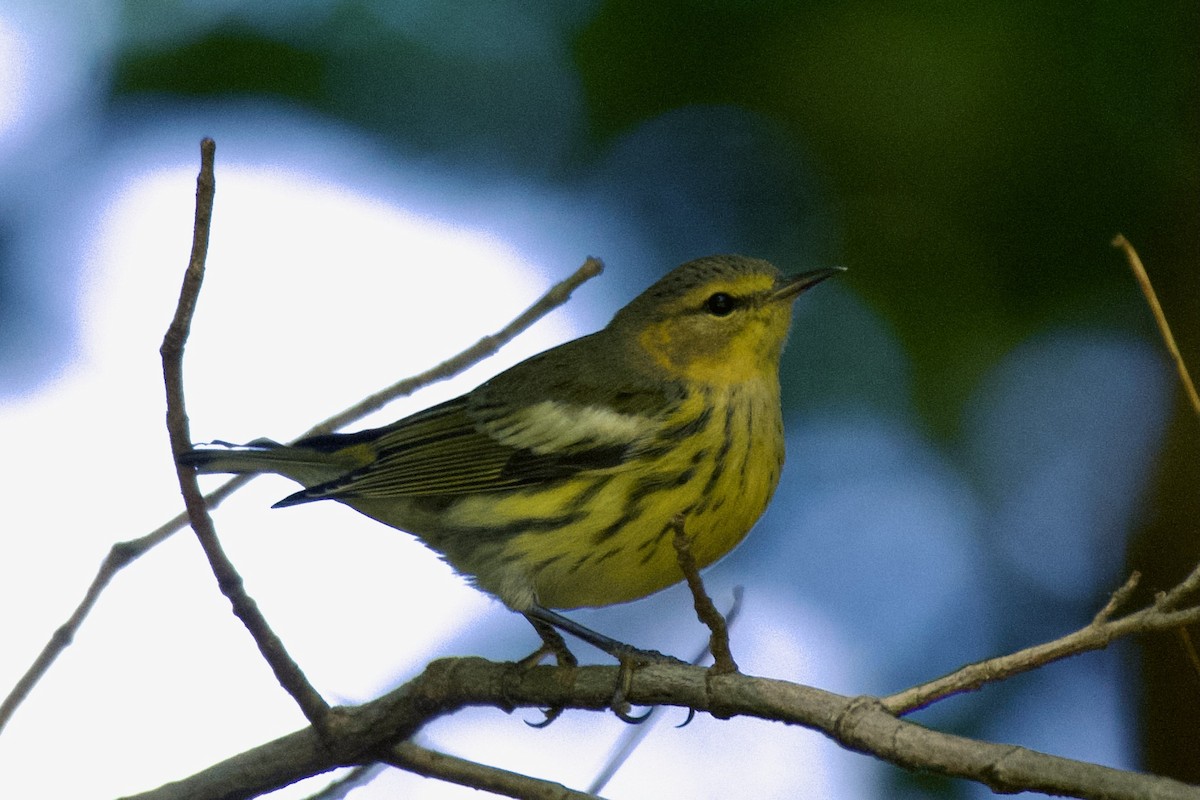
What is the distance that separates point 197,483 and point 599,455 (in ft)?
4.69

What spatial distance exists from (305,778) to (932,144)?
2.72 m

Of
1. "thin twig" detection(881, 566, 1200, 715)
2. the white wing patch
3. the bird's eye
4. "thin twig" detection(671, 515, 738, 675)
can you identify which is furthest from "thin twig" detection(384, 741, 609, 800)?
the bird's eye

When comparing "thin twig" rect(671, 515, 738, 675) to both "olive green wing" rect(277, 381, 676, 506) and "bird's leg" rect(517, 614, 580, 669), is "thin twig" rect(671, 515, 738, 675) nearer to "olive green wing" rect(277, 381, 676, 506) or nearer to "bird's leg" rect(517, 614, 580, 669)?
"bird's leg" rect(517, 614, 580, 669)

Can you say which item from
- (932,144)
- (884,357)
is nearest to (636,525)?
(884,357)

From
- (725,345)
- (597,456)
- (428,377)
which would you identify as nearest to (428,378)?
(428,377)

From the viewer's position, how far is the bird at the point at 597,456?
362cm

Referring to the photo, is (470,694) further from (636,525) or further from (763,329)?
(763,329)

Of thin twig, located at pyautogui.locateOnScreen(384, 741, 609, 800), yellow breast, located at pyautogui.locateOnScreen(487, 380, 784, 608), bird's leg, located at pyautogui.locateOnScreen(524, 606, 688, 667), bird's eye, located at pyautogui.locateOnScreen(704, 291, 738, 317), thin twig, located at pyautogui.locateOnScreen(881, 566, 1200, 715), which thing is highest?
bird's eye, located at pyautogui.locateOnScreen(704, 291, 738, 317)

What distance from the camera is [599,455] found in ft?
12.5

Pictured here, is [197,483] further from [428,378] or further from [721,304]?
[721,304]

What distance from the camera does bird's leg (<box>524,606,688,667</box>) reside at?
2.72 meters

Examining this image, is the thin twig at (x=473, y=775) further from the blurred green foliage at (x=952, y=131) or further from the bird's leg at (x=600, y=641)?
the blurred green foliage at (x=952, y=131)

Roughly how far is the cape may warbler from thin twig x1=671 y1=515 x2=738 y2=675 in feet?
3.72

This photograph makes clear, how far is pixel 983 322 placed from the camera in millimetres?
4168
